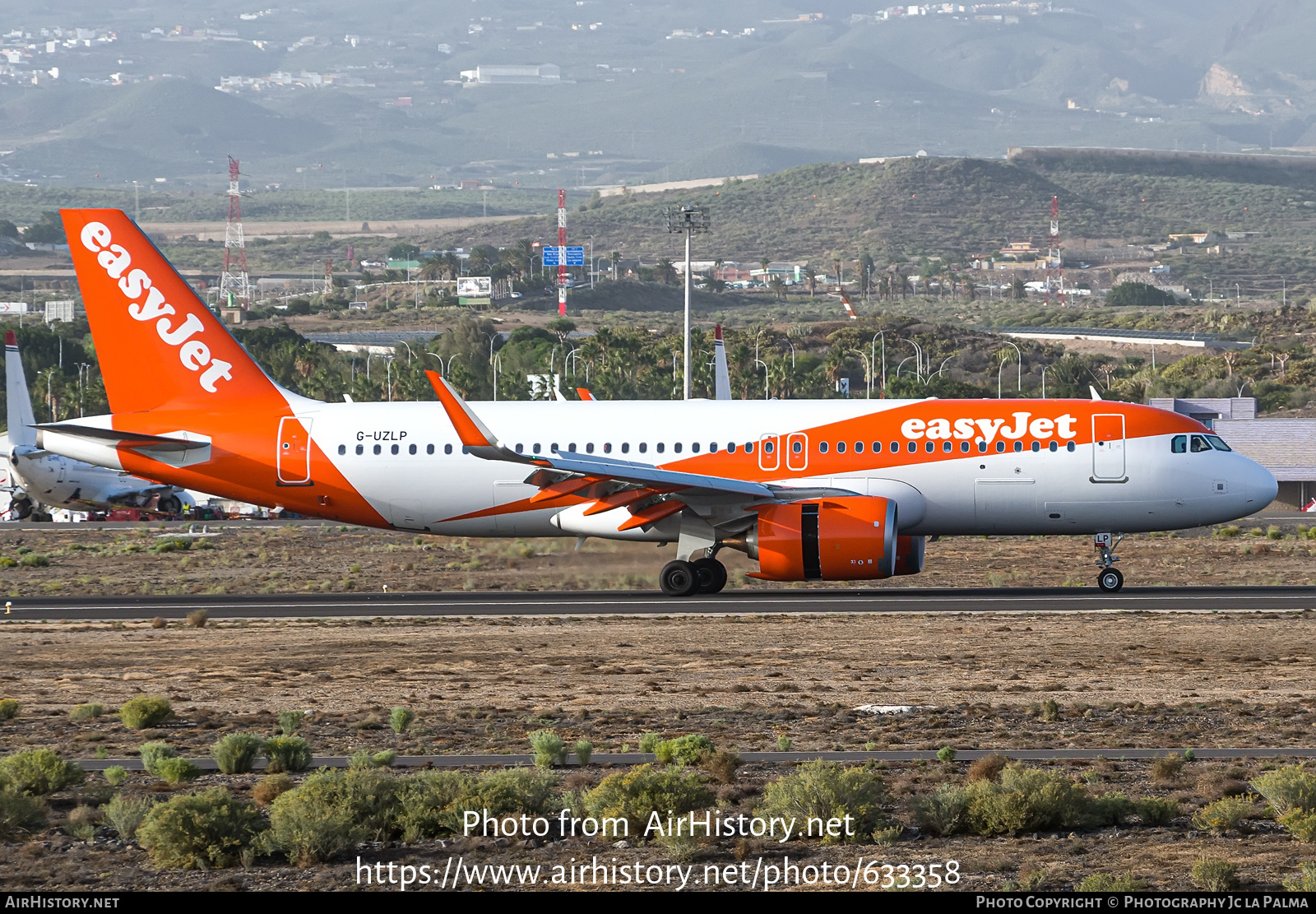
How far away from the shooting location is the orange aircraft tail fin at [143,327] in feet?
118

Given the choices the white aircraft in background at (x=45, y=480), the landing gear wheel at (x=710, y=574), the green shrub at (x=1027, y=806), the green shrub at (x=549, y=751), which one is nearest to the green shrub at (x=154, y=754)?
the green shrub at (x=549, y=751)

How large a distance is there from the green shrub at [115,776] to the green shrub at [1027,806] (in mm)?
8688

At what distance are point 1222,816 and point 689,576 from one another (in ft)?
67.7

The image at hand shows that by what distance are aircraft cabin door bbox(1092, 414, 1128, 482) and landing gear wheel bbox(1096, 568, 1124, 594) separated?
82.5 inches

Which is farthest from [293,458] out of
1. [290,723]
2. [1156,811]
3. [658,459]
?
[1156,811]

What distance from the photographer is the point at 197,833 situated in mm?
13602

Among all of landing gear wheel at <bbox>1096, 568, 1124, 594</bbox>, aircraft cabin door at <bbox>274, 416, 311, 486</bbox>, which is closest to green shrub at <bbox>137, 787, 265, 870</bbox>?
aircraft cabin door at <bbox>274, 416, 311, 486</bbox>

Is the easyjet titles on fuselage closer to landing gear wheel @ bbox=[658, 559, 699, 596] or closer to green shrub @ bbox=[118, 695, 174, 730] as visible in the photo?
landing gear wheel @ bbox=[658, 559, 699, 596]

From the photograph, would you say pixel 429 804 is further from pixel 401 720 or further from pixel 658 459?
pixel 658 459

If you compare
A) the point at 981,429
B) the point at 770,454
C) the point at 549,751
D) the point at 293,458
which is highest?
the point at 981,429

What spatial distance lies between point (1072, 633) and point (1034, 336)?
528 feet

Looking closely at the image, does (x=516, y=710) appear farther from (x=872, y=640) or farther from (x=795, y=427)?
(x=795, y=427)

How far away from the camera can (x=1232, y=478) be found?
113 ft
